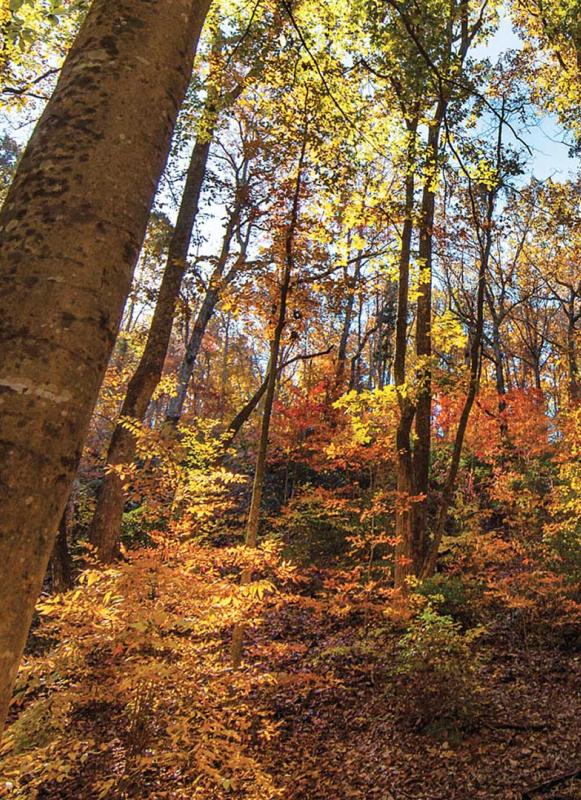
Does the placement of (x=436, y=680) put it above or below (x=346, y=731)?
above

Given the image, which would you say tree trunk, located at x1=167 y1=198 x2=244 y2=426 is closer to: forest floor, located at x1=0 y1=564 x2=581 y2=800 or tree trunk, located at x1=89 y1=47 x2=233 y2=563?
tree trunk, located at x1=89 y1=47 x2=233 y2=563

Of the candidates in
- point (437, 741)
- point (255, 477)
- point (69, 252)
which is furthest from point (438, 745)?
point (69, 252)

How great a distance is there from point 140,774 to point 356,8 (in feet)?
26.9

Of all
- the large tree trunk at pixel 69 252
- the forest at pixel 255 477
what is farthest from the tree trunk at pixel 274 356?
the large tree trunk at pixel 69 252

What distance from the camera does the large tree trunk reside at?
1.00m

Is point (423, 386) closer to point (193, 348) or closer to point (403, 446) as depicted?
point (403, 446)

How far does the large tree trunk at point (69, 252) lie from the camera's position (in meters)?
1.00

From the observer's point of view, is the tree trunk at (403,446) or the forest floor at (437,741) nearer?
the forest floor at (437,741)

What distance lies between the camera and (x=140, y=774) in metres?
4.48

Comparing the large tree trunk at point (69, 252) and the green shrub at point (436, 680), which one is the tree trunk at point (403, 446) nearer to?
the green shrub at point (436, 680)

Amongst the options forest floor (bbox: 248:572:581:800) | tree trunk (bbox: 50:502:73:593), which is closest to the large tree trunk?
forest floor (bbox: 248:572:581:800)

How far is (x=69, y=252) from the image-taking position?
1146 mm

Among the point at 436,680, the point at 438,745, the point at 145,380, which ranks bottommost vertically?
the point at 438,745

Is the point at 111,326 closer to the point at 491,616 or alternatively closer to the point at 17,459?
the point at 17,459
